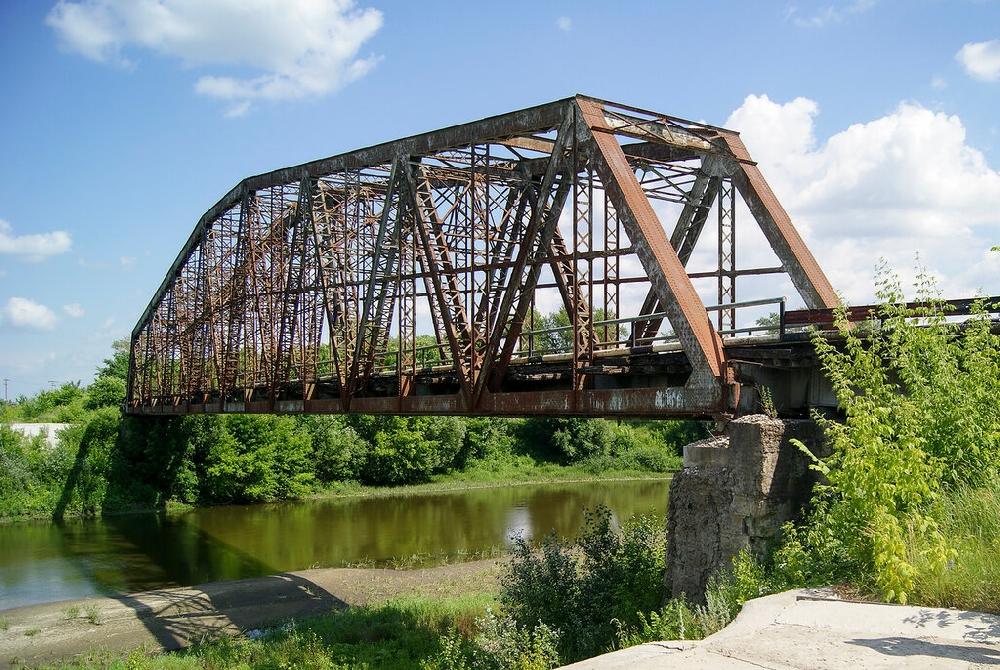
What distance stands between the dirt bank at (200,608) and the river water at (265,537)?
186cm

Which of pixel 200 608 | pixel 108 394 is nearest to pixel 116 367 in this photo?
pixel 108 394

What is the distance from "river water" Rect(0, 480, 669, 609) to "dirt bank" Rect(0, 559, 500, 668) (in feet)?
6.11

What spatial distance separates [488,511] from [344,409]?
2334 centimetres

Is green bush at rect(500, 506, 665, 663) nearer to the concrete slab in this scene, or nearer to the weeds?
the concrete slab

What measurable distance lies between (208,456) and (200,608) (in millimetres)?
23576

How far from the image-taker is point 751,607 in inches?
304

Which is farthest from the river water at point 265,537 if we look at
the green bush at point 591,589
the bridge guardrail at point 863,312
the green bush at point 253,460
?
the bridge guardrail at point 863,312

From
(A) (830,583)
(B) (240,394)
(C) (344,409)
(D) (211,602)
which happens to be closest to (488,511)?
(B) (240,394)

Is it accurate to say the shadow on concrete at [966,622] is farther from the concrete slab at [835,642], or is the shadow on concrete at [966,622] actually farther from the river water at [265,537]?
the river water at [265,537]

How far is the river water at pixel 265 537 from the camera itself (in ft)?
92.0

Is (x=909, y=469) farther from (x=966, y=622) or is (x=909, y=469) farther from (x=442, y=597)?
(x=442, y=597)

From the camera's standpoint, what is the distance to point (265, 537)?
35500 mm

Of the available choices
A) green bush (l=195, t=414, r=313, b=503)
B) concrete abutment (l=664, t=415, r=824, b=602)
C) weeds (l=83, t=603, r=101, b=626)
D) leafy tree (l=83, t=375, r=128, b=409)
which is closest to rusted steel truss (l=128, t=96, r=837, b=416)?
concrete abutment (l=664, t=415, r=824, b=602)

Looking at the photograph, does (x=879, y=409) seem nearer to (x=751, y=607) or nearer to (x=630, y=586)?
(x=751, y=607)
